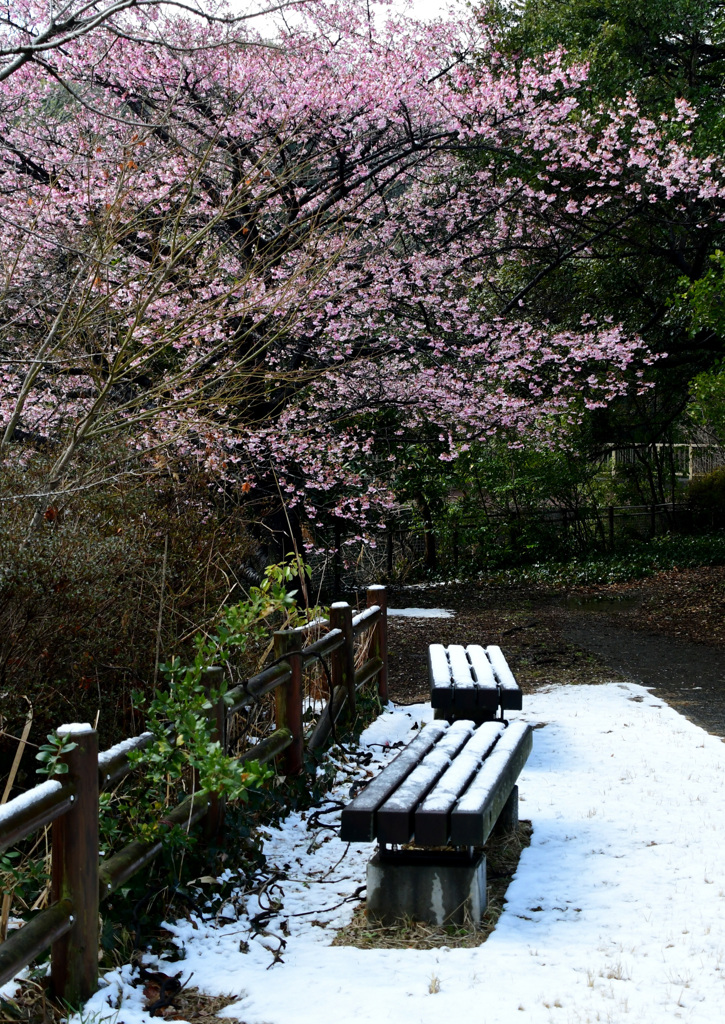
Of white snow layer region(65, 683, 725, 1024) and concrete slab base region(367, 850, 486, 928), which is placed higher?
concrete slab base region(367, 850, 486, 928)

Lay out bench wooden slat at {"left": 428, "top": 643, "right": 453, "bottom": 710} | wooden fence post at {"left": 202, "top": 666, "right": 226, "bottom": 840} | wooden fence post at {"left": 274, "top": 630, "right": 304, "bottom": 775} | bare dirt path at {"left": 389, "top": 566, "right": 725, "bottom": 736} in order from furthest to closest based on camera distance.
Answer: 1. bare dirt path at {"left": 389, "top": 566, "right": 725, "bottom": 736}
2. bench wooden slat at {"left": 428, "top": 643, "right": 453, "bottom": 710}
3. wooden fence post at {"left": 274, "top": 630, "right": 304, "bottom": 775}
4. wooden fence post at {"left": 202, "top": 666, "right": 226, "bottom": 840}

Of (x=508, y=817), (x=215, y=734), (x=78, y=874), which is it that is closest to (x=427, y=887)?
(x=508, y=817)

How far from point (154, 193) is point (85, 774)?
756 cm

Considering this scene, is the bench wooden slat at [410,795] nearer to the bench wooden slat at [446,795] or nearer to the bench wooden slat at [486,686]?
the bench wooden slat at [446,795]

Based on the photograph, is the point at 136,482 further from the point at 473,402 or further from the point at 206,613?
the point at 473,402

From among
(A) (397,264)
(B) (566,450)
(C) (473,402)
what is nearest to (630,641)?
(C) (473,402)

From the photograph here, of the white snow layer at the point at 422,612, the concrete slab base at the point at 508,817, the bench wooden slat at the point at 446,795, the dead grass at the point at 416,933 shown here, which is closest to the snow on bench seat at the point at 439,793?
the bench wooden slat at the point at 446,795

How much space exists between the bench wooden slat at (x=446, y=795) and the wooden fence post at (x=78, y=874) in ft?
3.71

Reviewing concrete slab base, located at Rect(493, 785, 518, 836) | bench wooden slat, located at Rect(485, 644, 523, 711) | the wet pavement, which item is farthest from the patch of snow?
the wet pavement

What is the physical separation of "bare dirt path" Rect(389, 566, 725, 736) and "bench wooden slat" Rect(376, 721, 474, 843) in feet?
10.8

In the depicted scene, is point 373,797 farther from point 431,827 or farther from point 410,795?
point 431,827

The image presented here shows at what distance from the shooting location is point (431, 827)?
3340 millimetres

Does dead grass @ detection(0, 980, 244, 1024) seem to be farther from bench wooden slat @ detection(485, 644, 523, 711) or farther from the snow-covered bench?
bench wooden slat @ detection(485, 644, 523, 711)

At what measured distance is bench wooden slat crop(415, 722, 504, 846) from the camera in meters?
3.34
